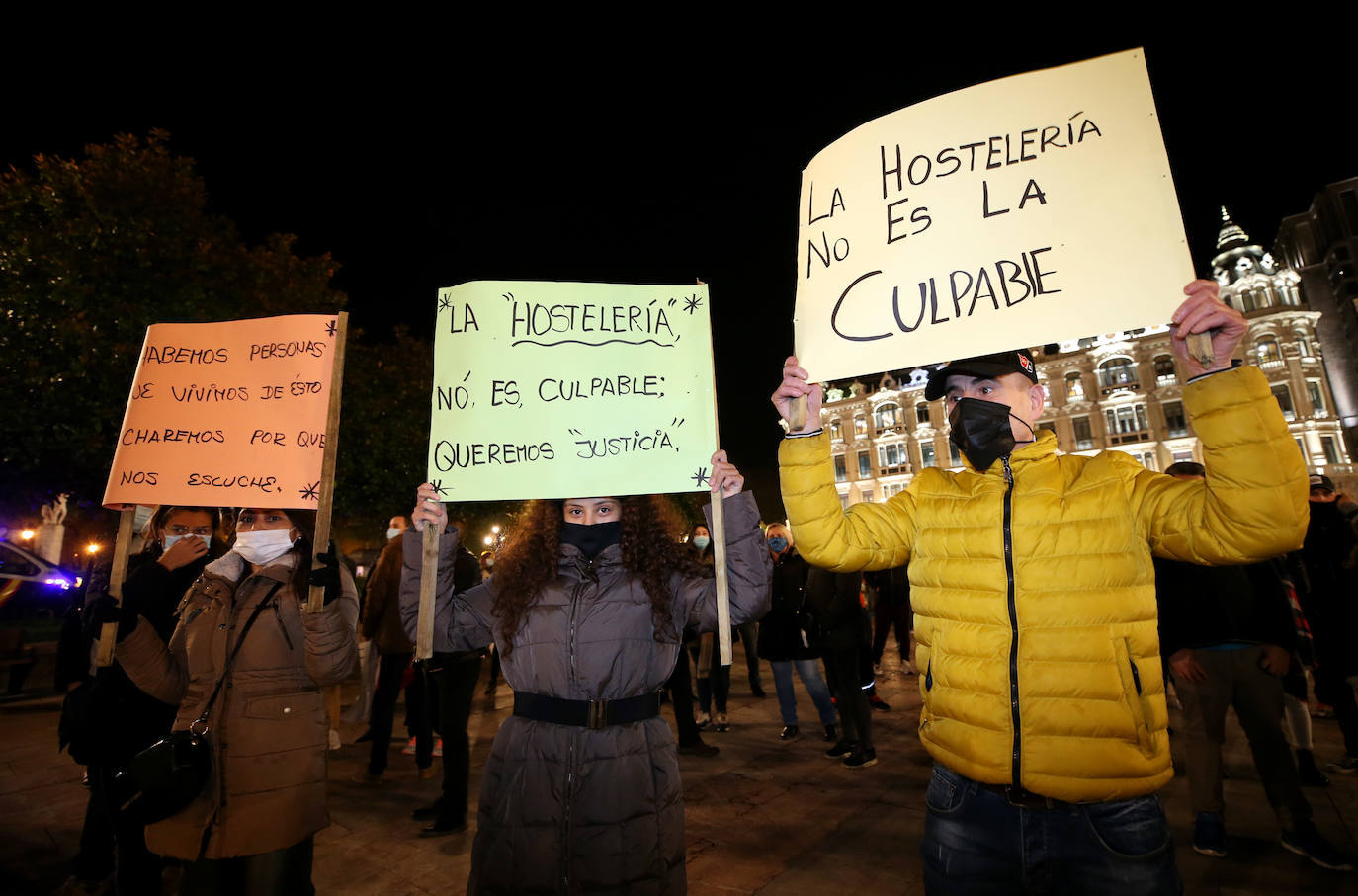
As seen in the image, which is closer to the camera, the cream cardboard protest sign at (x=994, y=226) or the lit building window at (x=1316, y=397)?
the cream cardboard protest sign at (x=994, y=226)

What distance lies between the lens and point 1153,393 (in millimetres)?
46250

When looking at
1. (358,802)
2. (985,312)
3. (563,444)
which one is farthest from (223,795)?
(985,312)

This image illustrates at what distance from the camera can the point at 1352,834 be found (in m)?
4.10

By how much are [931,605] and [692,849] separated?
2.97m

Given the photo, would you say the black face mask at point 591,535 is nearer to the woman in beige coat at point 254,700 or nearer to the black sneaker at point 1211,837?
the woman in beige coat at point 254,700

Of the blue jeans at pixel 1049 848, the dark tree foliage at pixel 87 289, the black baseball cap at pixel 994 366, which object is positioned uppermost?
the dark tree foliage at pixel 87 289

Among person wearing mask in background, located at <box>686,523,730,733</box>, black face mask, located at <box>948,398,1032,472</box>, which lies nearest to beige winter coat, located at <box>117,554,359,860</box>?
black face mask, located at <box>948,398,1032,472</box>

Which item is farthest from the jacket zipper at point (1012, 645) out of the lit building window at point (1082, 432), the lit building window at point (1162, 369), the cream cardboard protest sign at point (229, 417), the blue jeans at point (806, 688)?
the lit building window at point (1162, 369)

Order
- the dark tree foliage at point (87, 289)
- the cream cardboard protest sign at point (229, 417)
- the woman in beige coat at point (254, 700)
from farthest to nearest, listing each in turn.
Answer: the dark tree foliage at point (87, 289) → the cream cardboard protest sign at point (229, 417) → the woman in beige coat at point (254, 700)

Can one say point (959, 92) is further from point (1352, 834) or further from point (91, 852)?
point (91, 852)

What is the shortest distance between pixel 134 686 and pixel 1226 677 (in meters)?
6.47

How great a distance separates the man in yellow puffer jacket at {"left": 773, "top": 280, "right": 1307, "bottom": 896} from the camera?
182 centimetres

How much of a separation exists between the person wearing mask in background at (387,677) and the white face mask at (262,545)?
112 inches

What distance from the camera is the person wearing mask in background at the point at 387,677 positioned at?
19.5 ft
